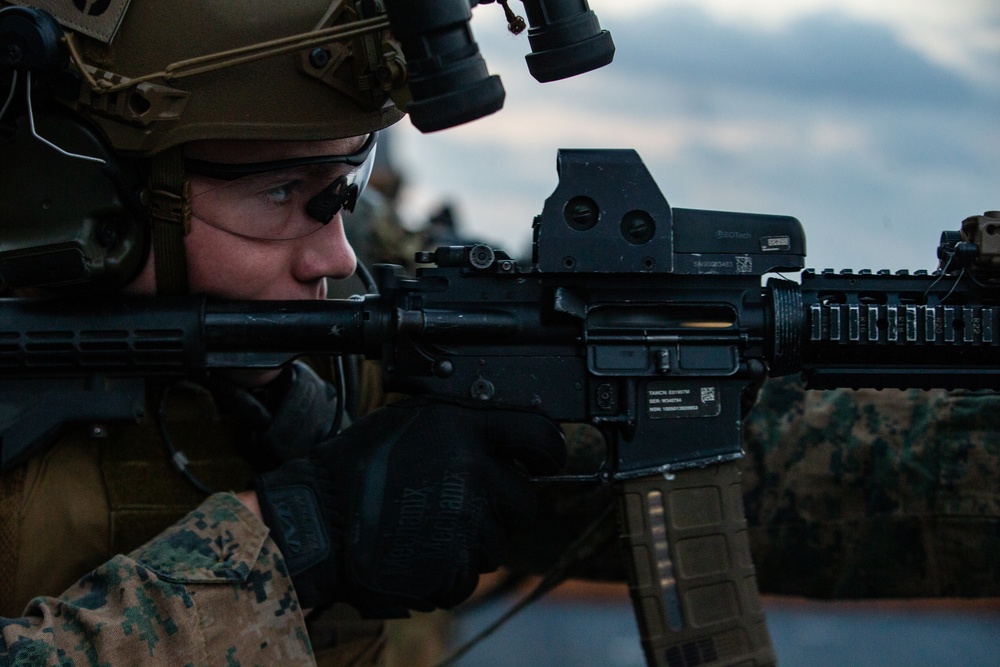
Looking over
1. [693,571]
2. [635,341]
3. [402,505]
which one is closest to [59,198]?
[402,505]

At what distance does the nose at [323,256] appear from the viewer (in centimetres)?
218

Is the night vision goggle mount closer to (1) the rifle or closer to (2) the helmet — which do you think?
(2) the helmet

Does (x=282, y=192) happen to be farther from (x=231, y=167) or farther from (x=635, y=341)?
(x=635, y=341)

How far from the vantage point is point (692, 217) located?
6.75 ft

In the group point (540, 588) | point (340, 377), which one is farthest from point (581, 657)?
point (340, 377)

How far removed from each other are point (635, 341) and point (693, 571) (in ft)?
1.46

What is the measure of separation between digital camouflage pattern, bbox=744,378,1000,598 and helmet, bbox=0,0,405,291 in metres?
1.22

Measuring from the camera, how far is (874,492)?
8.11 ft

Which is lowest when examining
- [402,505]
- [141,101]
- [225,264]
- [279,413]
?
[402,505]

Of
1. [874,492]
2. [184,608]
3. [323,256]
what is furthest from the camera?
[874,492]

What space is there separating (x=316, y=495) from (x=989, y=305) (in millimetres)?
1270

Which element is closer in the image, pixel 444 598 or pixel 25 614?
pixel 25 614

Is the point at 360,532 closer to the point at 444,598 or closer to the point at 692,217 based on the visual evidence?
the point at 444,598

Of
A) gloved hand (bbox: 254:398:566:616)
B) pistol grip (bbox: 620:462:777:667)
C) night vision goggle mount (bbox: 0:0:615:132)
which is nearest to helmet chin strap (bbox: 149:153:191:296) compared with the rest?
night vision goggle mount (bbox: 0:0:615:132)
